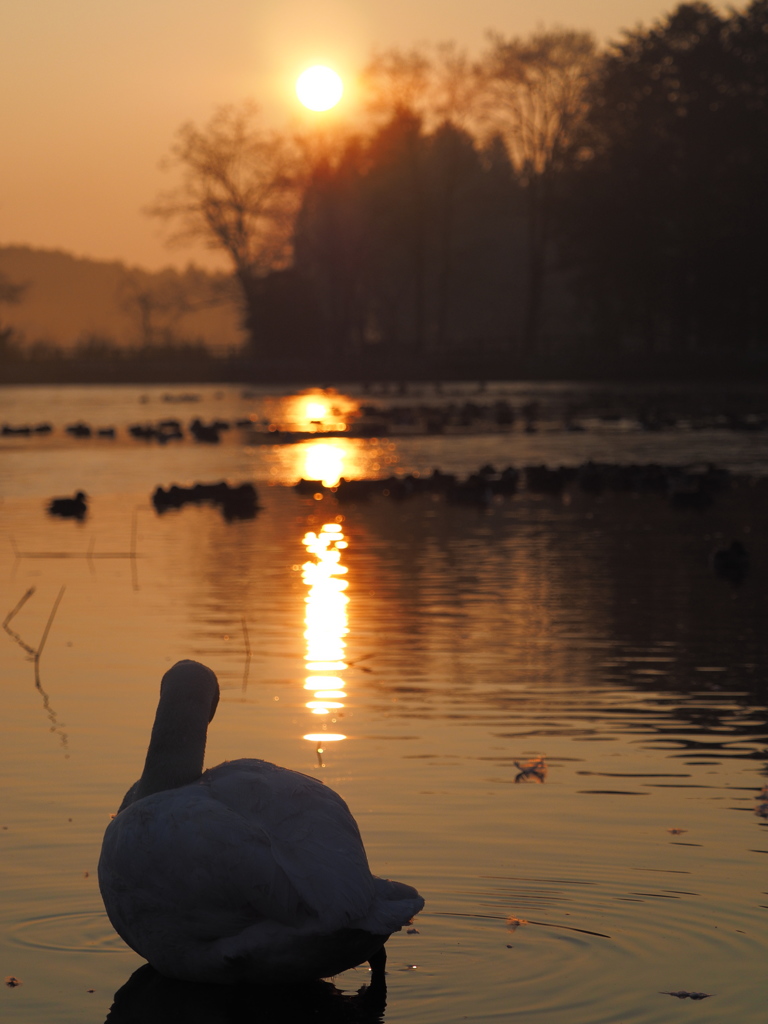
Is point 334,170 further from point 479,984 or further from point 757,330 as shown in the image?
point 479,984

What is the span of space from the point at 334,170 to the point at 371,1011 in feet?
259

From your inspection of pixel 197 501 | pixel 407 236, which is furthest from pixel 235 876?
pixel 407 236

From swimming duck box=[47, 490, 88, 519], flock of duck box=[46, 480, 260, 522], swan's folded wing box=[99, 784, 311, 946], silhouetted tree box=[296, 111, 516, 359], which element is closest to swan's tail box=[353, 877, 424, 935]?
swan's folded wing box=[99, 784, 311, 946]

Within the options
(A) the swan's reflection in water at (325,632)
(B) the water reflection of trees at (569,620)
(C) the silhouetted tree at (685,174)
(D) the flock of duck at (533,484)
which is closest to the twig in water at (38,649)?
(A) the swan's reflection in water at (325,632)

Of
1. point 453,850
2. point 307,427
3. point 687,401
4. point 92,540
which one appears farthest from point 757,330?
point 453,850

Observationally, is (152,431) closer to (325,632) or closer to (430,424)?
(430,424)

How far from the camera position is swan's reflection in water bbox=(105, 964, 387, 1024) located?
5109 mm

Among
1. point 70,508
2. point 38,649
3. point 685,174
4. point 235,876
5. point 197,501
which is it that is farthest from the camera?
point 685,174

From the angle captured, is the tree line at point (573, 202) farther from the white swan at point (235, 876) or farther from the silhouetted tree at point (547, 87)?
the white swan at point (235, 876)

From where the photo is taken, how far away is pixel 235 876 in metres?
4.81

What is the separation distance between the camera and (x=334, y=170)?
81.6 m

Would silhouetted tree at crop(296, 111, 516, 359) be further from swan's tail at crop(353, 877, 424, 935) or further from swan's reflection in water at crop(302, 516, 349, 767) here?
Answer: swan's tail at crop(353, 877, 424, 935)

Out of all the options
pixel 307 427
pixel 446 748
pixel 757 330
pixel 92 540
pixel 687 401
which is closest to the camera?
pixel 446 748

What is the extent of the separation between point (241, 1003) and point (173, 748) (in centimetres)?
87
